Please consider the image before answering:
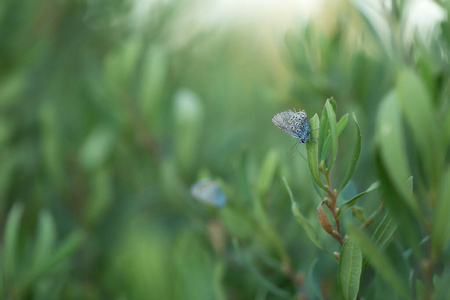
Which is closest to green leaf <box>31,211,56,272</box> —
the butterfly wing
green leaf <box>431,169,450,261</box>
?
the butterfly wing

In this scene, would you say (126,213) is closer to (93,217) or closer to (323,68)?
(93,217)

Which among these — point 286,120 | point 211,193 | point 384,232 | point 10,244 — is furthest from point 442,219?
point 10,244

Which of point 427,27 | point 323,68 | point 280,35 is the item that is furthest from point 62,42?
point 427,27

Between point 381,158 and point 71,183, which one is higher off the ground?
point 381,158

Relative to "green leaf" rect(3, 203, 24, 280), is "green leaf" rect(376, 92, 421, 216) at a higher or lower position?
higher

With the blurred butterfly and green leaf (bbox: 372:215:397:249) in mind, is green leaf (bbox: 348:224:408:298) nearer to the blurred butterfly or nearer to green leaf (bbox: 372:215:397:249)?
green leaf (bbox: 372:215:397:249)
